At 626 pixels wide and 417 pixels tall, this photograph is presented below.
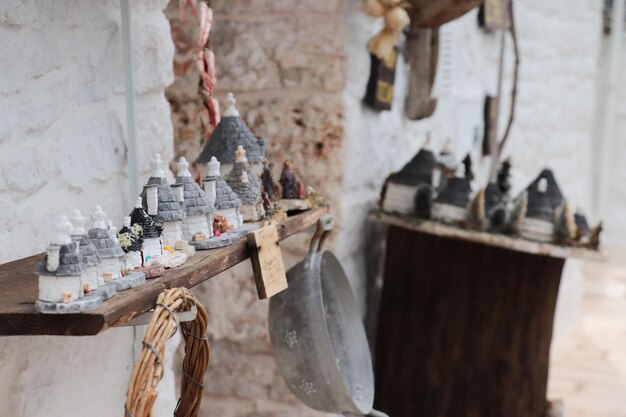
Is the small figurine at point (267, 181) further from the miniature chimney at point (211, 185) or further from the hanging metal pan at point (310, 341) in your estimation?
the miniature chimney at point (211, 185)

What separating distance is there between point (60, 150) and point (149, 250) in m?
0.30

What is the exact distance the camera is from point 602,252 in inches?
81.1

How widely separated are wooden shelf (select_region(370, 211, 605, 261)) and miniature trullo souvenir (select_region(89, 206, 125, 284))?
4.46 ft

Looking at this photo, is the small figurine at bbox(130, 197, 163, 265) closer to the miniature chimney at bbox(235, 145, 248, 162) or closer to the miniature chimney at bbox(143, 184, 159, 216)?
the miniature chimney at bbox(143, 184, 159, 216)

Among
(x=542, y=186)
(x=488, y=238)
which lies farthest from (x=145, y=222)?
(x=542, y=186)

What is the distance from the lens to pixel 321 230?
1.63 m

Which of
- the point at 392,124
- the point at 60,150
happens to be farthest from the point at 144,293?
the point at 392,124

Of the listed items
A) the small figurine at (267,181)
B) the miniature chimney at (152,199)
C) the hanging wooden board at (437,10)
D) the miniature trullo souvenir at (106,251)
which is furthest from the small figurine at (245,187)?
the hanging wooden board at (437,10)

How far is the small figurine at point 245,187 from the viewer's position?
1.36 m

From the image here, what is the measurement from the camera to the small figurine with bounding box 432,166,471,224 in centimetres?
222

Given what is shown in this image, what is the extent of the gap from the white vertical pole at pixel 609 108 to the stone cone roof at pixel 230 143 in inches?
212

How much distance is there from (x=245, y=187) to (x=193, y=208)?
20 centimetres

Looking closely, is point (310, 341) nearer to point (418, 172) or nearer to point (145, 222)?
point (145, 222)

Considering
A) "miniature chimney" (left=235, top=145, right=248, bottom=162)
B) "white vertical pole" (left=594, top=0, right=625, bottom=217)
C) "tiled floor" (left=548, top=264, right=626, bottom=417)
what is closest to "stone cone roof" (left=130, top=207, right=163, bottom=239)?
"miniature chimney" (left=235, top=145, right=248, bottom=162)
